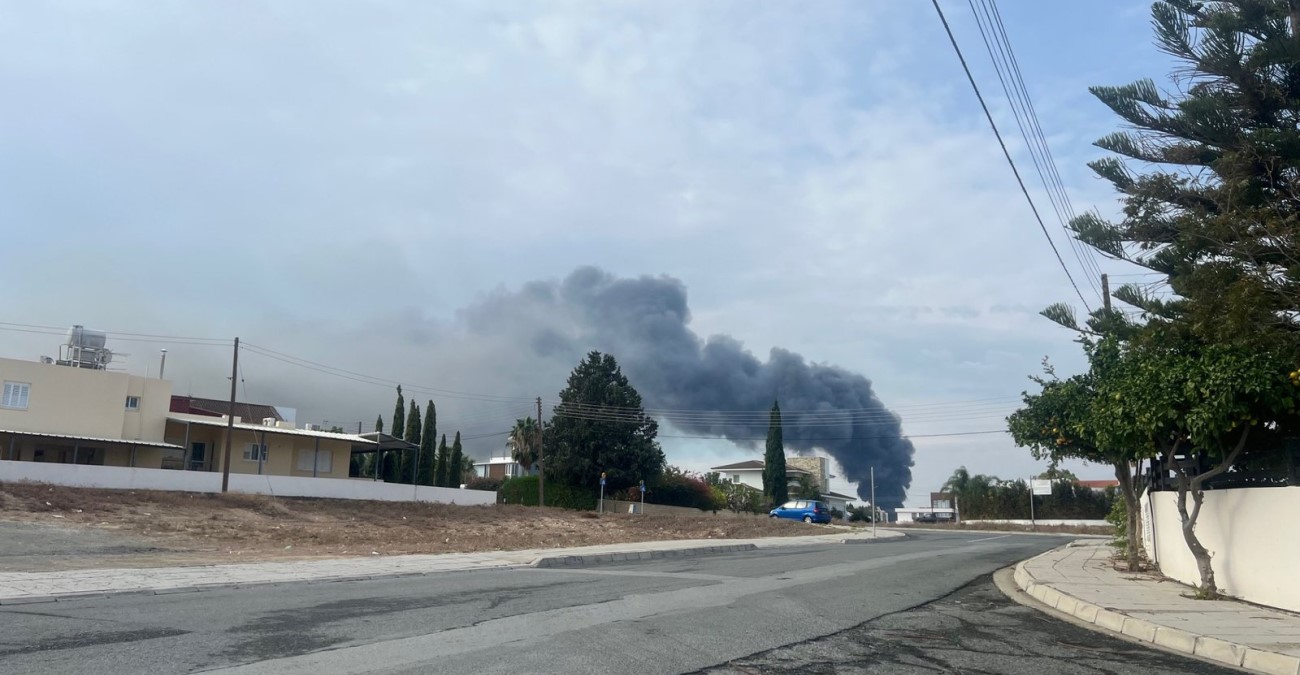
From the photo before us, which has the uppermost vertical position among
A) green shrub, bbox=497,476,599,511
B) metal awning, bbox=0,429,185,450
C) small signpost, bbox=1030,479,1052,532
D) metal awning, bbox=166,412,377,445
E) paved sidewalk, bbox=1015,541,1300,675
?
metal awning, bbox=166,412,377,445

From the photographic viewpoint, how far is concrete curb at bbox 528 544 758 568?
20.1 m

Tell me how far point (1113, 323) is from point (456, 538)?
20.4 metres

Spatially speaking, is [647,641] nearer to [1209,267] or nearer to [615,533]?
[1209,267]

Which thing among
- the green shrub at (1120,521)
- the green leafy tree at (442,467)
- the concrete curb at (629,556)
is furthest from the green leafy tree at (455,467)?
the green shrub at (1120,521)

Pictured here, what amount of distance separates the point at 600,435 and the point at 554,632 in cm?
5563

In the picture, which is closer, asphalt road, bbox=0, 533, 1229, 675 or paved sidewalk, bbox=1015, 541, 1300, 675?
asphalt road, bbox=0, 533, 1229, 675

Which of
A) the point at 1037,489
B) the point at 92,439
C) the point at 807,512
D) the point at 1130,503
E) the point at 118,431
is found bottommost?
the point at 807,512

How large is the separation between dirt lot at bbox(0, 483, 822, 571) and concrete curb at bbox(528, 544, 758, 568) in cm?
393

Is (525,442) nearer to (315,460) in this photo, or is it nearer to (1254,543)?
(315,460)

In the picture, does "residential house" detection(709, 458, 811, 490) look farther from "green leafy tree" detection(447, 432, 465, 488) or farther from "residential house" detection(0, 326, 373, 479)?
"residential house" detection(0, 326, 373, 479)

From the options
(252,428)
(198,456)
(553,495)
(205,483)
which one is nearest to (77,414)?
(252,428)

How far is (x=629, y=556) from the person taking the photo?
75.5ft

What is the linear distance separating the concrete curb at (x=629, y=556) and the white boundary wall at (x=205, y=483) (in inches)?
933

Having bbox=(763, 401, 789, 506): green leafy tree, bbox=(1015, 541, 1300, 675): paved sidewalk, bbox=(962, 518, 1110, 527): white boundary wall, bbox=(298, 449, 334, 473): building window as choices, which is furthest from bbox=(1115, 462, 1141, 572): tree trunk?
bbox=(763, 401, 789, 506): green leafy tree
